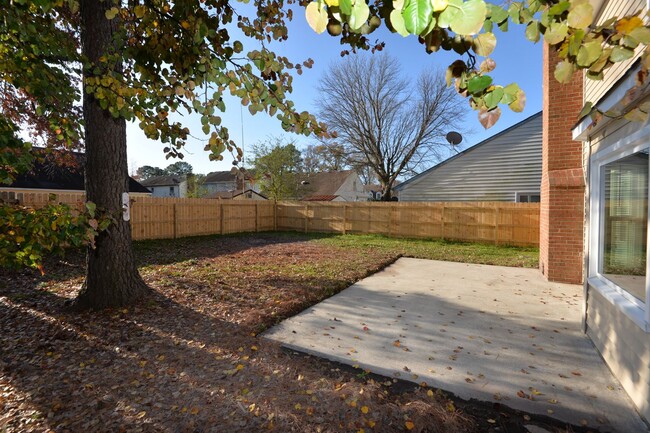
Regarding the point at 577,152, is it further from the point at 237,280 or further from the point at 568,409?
the point at 237,280

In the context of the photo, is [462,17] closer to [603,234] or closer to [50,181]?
[603,234]

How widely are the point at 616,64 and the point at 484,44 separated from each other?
4.54 meters

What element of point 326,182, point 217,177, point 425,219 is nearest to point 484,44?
point 425,219

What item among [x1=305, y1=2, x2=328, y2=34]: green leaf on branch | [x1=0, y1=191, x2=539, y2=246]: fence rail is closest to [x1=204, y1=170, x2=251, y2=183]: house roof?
[x1=0, y1=191, x2=539, y2=246]: fence rail

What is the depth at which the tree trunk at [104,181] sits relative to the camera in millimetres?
4129

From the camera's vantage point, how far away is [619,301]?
9.59ft

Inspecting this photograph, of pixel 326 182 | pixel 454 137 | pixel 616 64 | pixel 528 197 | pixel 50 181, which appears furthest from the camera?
pixel 326 182

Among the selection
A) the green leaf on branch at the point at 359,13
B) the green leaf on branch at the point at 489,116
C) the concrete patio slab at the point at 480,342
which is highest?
the green leaf on branch at the point at 359,13

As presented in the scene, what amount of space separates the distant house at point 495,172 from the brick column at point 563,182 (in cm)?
789

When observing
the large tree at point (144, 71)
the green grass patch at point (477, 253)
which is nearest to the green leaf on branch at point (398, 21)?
the large tree at point (144, 71)

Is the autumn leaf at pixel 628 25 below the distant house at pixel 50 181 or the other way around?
below

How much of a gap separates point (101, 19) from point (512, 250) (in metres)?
12.6

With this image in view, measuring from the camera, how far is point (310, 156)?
3234 centimetres

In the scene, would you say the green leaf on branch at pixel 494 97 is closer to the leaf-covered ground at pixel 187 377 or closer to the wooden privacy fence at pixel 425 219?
the leaf-covered ground at pixel 187 377
